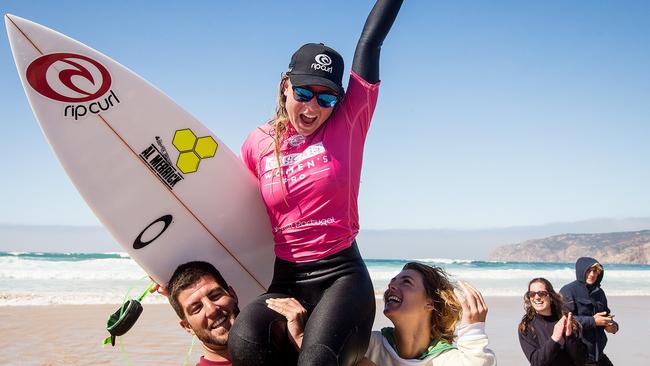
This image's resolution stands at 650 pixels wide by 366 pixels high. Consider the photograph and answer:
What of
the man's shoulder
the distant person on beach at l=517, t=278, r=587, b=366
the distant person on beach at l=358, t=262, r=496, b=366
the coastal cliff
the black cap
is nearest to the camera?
the distant person on beach at l=358, t=262, r=496, b=366

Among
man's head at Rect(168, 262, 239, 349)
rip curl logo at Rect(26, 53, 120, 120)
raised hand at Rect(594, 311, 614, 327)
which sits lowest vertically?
man's head at Rect(168, 262, 239, 349)

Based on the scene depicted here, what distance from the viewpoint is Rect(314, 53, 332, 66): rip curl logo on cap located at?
2.59 m

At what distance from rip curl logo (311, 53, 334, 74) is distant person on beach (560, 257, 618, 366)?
3425mm

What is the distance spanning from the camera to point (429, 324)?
8.95 ft

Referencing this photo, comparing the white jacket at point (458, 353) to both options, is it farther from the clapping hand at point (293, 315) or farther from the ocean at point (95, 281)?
the ocean at point (95, 281)

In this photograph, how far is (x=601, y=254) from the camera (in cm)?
4947

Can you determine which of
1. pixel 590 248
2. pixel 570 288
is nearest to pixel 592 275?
pixel 570 288

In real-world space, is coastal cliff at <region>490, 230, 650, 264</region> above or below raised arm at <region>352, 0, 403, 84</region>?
below

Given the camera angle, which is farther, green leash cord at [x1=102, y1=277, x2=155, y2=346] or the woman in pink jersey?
green leash cord at [x1=102, y1=277, x2=155, y2=346]

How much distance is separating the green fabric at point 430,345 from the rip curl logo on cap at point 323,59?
1255 mm

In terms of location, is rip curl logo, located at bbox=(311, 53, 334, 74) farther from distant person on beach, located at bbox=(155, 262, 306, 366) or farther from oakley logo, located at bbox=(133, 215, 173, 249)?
oakley logo, located at bbox=(133, 215, 173, 249)

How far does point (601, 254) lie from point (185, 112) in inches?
2048

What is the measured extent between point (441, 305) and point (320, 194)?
807 mm

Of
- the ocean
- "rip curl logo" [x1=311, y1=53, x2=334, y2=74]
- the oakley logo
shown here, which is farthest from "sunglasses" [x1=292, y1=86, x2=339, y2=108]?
the ocean
